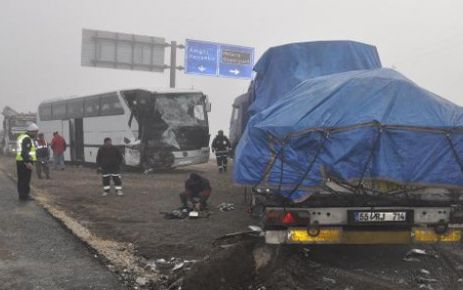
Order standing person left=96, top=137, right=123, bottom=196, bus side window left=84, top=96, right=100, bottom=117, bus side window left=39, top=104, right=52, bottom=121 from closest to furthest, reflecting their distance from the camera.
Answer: standing person left=96, top=137, right=123, bottom=196 < bus side window left=84, top=96, right=100, bottom=117 < bus side window left=39, top=104, right=52, bottom=121

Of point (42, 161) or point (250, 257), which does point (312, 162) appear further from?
point (42, 161)

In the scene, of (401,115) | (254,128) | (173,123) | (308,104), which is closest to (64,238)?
(254,128)

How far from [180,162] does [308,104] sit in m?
14.8

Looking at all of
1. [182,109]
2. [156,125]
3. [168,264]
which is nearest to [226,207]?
[168,264]

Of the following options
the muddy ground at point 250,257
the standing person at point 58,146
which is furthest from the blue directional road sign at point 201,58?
the muddy ground at point 250,257

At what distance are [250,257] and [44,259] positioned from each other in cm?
255

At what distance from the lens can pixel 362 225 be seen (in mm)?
6062

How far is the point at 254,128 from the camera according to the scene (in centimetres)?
641

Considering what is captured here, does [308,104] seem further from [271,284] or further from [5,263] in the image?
[5,263]

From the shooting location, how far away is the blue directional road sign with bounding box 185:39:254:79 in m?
34.2

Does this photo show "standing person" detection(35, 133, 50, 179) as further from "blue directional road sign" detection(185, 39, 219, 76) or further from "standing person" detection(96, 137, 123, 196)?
"blue directional road sign" detection(185, 39, 219, 76)

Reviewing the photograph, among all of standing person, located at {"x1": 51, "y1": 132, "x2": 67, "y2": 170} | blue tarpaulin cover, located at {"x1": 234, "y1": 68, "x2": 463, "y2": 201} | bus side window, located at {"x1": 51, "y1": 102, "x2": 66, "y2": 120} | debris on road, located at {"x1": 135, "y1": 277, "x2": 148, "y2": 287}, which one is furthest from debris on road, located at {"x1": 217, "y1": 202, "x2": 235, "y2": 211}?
bus side window, located at {"x1": 51, "y1": 102, "x2": 66, "y2": 120}

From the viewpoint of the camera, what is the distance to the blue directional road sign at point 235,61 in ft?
115

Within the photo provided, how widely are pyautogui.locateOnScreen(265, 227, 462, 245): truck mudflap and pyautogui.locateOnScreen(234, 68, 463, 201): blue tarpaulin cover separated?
404 mm
